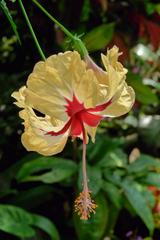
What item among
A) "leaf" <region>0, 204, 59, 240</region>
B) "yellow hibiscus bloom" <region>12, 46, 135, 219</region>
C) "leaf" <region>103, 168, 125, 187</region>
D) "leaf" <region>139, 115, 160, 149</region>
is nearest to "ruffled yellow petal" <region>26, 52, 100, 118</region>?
"yellow hibiscus bloom" <region>12, 46, 135, 219</region>

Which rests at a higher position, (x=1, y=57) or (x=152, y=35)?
(x=1, y=57)

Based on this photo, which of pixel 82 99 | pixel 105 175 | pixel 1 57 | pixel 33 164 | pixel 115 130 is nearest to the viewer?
pixel 82 99

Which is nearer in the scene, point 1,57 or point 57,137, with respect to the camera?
point 57,137

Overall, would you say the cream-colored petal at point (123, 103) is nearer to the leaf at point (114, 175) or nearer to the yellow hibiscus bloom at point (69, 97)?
the yellow hibiscus bloom at point (69, 97)

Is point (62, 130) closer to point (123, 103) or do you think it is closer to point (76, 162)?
point (123, 103)

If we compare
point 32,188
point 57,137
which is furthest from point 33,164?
point 57,137

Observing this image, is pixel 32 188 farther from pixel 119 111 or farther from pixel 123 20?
pixel 119 111

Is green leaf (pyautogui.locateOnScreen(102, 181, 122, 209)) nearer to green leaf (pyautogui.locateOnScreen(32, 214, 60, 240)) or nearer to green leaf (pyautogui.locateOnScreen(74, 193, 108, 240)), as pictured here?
green leaf (pyautogui.locateOnScreen(74, 193, 108, 240))
